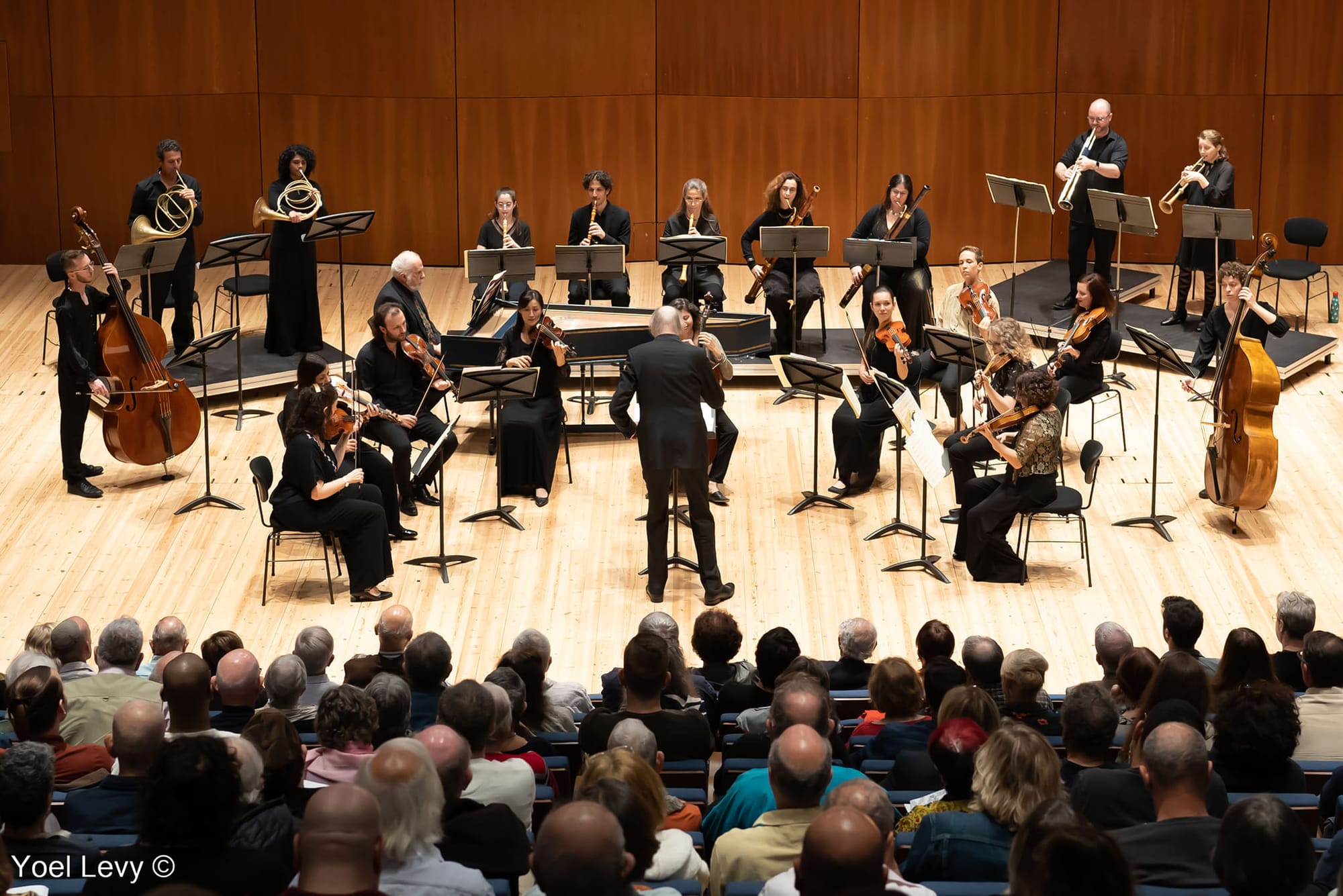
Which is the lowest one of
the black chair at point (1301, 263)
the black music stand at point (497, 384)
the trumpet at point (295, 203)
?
the black music stand at point (497, 384)

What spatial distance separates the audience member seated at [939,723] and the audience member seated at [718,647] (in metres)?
1.28

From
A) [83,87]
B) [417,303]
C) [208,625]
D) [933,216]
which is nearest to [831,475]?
[417,303]

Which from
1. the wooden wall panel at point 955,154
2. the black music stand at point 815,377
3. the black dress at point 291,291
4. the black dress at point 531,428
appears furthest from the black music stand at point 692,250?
the wooden wall panel at point 955,154

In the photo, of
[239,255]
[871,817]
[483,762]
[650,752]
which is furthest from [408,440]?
[871,817]

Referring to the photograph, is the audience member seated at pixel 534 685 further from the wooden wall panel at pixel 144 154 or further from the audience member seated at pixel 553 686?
the wooden wall panel at pixel 144 154

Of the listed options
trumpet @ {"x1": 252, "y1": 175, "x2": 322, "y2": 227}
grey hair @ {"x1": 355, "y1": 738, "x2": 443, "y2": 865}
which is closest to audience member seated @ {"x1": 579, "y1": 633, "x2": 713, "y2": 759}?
grey hair @ {"x1": 355, "y1": 738, "x2": 443, "y2": 865}

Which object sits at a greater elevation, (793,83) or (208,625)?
(793,83)

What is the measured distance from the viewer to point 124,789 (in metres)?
4.29

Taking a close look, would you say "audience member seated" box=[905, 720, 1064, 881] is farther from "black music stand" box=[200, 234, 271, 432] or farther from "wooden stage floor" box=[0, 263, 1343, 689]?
"black music stand" box=[200, 234, 271, 432]

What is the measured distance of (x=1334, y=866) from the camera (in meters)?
3.78

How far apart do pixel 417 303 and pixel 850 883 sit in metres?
6.73

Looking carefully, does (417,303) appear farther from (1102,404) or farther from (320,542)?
(1102,404)

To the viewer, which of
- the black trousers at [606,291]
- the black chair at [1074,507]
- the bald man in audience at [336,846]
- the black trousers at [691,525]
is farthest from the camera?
the black trousers at [606,291]

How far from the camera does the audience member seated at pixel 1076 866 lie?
294cm
